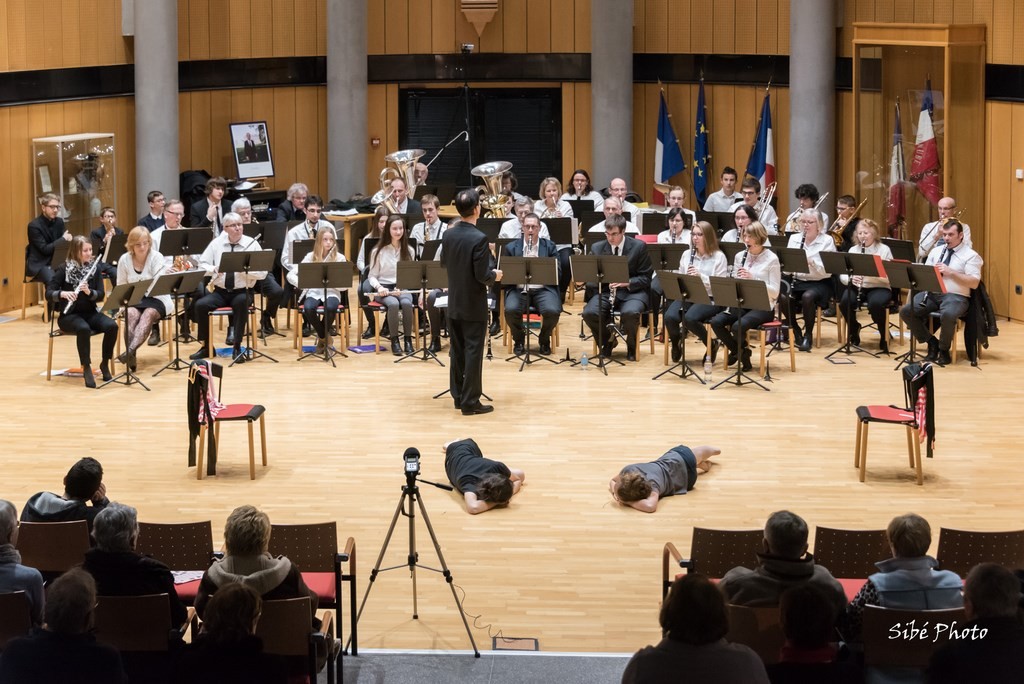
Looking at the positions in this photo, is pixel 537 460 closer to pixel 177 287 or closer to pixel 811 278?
pixel 177 287

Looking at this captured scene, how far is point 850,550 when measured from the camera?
646 cm

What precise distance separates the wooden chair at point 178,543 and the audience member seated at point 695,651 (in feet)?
8.73

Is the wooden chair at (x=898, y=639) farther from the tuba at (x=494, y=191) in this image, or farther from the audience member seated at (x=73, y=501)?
the tuba at (x=494, y=191)

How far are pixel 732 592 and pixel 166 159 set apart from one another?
45.5 feet

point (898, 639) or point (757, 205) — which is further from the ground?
point (757, 205)

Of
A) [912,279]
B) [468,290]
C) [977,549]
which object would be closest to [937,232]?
[912,279]

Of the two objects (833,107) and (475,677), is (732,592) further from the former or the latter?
(833,107)

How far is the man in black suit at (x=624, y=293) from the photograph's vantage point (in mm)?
13250

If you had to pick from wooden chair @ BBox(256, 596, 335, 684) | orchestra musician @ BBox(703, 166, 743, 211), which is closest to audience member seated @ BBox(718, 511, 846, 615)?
wooden chair @ BBox(256, 596, 335, 684)

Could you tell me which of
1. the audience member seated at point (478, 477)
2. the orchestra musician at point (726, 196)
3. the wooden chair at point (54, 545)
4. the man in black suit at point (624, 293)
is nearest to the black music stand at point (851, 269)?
the man in black suit at point (624, 293)

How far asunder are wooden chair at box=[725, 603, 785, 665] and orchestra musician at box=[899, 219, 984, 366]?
7.83 m

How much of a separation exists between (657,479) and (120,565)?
4.27m

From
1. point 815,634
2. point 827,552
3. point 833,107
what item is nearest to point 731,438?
point 827,552

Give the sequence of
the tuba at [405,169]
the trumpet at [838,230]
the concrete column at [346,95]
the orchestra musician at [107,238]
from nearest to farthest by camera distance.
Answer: the orchestra musician at [107,238] → the trumpet at [838,230] → the tuba at [405,169] → the concrete column at [346,95]
